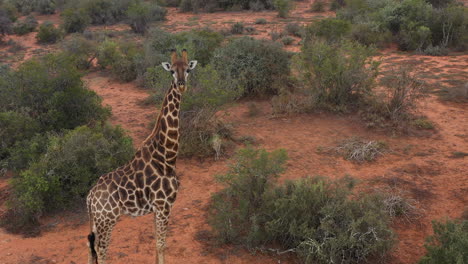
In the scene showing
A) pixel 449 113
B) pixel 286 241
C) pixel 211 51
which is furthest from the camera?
pixel 211 51

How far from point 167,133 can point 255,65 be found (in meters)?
7.89

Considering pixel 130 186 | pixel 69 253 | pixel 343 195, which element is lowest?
pixel 69 253

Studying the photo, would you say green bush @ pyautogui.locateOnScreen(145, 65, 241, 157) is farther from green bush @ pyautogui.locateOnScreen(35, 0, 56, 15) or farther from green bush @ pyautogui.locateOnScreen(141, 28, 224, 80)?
green bush @ pyautogui.locateOnScreen(35, 0, 56, 15)

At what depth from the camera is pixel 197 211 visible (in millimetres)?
6973

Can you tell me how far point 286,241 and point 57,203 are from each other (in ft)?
13.5

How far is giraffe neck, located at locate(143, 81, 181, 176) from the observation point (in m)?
4.75

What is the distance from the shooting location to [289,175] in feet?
26.2

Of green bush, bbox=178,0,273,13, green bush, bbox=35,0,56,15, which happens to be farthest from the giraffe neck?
green bush, bbox=35,0,56,15

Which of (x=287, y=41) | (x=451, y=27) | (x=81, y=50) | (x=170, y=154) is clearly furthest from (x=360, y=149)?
(x=81, y=50)

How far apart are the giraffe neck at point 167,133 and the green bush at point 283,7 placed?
20387 millimetres

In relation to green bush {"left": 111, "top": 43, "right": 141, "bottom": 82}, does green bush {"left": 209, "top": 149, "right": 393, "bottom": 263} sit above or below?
below

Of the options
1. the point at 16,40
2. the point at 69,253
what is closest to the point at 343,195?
the point at 69,253

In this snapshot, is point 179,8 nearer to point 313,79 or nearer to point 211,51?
point 211,51

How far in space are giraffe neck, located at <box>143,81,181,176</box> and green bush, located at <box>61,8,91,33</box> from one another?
791 inches
